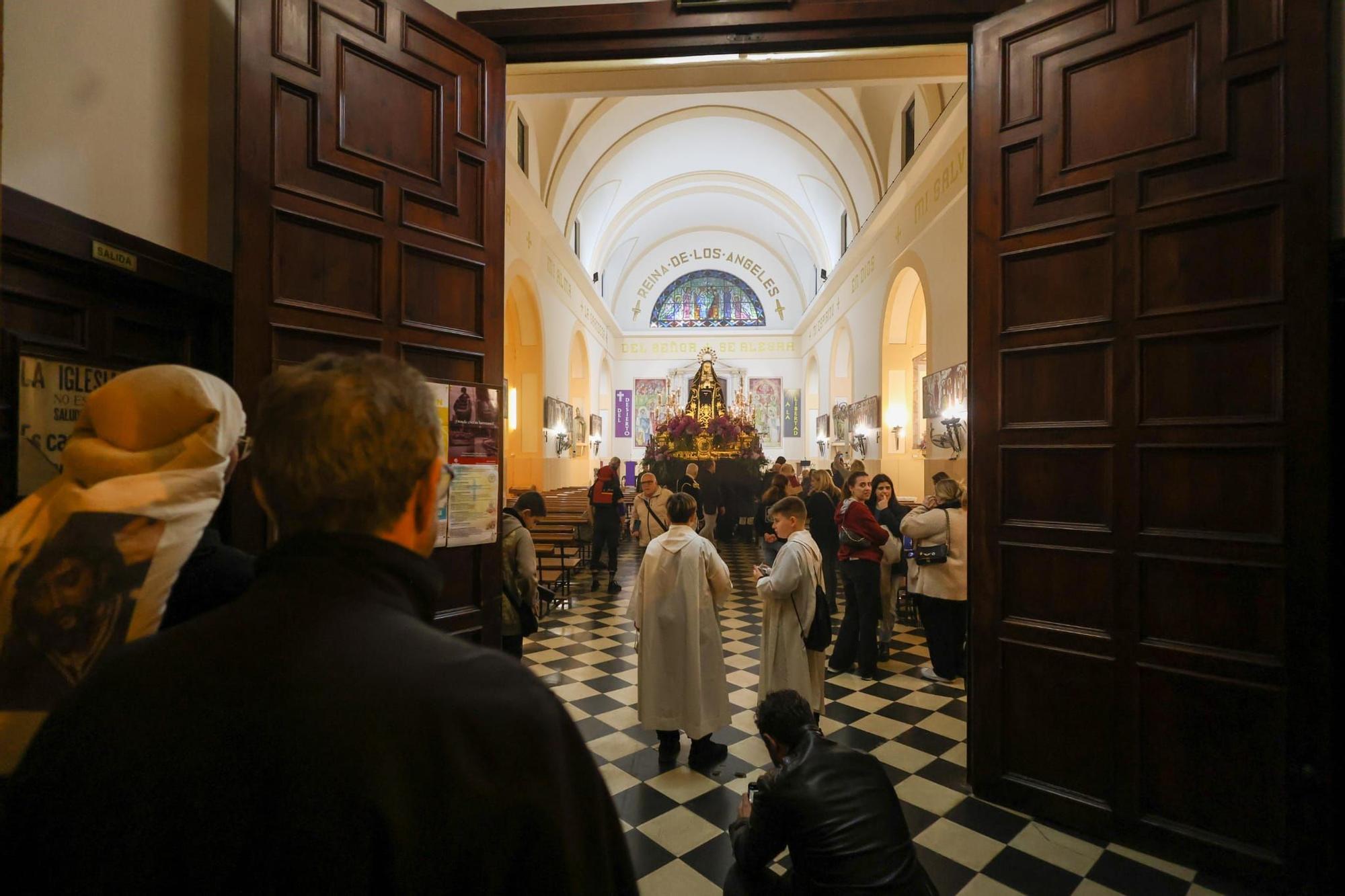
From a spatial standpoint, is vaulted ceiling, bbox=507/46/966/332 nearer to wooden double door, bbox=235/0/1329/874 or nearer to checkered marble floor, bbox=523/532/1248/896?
wooden double door, bbox=235/0/1329/874

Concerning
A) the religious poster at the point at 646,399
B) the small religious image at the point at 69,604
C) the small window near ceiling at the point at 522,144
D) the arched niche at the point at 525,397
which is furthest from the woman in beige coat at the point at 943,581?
the religious poster at the point at 646,399

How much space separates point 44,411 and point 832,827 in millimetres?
2709

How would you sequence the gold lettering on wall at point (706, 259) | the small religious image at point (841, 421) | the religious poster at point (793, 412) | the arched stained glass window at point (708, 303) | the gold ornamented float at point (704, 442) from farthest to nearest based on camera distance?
the arched stained glass window at point (708, 303)
the gold lettering on wall at point (706, 259)
the religious poster at point (793, 412)
the small religious image at point (841, 421)
the gold ornamented float at point (704, 442)

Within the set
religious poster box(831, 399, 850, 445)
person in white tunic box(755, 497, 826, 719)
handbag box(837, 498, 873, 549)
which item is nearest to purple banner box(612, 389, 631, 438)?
religious poster box(831, 399, 850, 445)

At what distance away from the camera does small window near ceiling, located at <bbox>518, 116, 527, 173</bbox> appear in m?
10.3

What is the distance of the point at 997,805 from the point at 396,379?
360cm

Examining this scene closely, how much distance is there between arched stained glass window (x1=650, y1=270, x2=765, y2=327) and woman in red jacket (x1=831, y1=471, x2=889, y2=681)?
20.9m

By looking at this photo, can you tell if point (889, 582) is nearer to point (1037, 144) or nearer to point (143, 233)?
point (1037, 144)

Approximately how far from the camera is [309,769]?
0.63 meters

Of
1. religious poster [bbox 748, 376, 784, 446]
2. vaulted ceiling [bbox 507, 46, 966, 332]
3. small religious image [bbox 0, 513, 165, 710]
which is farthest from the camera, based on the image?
religious poster [bbox 748, 376, 784, 446]

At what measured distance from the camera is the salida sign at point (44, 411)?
2029 millimetres

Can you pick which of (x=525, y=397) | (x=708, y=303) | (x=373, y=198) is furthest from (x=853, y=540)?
(x=708, y=303)

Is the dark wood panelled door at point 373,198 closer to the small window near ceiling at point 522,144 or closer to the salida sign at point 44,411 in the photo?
the salida sign at point 44,411

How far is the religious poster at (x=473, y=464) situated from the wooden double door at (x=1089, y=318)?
0.11 meters
